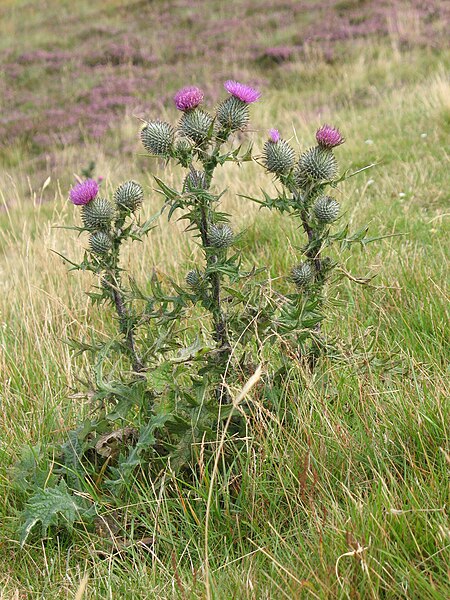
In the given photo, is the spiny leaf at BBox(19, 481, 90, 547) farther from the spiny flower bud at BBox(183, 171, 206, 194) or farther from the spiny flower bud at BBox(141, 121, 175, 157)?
the spiny flower bud at BBox(141, 121, 175, 157)

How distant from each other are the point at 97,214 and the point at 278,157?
2.37ft

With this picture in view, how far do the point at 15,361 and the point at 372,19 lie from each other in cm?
1615

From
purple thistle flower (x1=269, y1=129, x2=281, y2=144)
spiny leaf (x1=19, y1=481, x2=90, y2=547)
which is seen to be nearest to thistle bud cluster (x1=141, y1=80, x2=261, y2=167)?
purple thistle flower (x1=269, y1=129, x2=281, y2=144)

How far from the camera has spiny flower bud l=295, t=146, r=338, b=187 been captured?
2512 millimetres

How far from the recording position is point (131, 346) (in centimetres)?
252

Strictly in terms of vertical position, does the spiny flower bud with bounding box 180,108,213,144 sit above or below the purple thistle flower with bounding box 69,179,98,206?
above

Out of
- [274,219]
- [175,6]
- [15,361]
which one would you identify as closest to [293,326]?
[15,361]

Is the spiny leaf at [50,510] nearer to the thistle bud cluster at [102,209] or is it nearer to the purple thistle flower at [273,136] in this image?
the thistle bud cluster at [102,209]

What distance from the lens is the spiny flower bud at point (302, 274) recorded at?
8.30 ft

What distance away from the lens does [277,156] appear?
252 cm

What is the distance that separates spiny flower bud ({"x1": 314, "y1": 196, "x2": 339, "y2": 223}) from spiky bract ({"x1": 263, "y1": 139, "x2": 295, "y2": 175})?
19 cm

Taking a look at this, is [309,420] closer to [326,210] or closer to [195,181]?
[326,210]

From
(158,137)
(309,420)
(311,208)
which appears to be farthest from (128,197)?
(309,420)

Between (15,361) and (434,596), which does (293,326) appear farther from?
(15,361)
